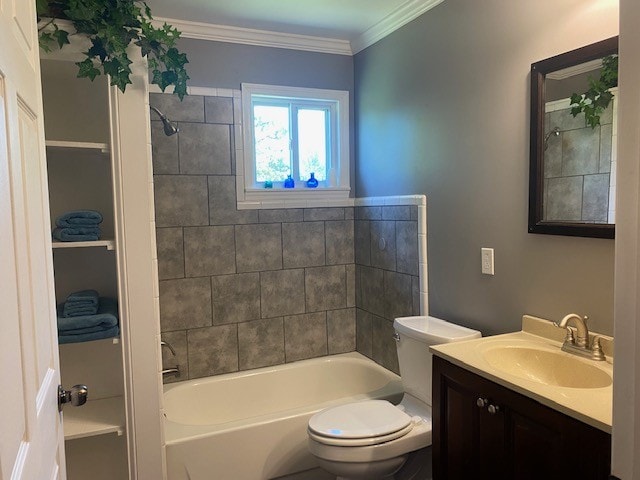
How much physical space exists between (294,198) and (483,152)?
136 centimetres

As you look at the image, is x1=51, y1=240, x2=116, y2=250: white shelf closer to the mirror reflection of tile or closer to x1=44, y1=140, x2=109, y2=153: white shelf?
x1=44, y1=140, x2=109, y2=153: white shelf

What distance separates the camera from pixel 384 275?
2.98 metres

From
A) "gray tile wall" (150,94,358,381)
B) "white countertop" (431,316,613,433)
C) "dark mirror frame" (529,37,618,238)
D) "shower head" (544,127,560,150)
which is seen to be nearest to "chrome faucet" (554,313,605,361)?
"white countertop" (431,316,613,433)

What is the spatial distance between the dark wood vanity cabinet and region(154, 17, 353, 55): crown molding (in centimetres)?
223

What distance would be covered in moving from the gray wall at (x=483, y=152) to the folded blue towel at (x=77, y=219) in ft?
5.35

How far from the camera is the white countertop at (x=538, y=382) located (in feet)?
4.02

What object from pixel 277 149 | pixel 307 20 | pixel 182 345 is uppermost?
pixel 307 20

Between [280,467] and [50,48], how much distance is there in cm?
215

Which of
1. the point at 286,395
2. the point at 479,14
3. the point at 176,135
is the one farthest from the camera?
the point at 286,395

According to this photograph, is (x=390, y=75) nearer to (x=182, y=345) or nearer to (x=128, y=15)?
(x=128, y=15)

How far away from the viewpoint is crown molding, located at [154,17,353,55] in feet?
9.20

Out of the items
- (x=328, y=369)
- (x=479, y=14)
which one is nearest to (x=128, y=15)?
(x=479, y=14)

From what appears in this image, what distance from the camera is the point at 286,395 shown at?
309cm

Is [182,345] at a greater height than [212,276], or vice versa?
[212,276]
